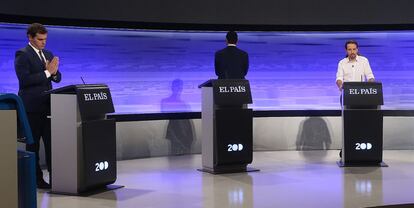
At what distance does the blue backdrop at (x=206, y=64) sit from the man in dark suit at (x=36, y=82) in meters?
1.72

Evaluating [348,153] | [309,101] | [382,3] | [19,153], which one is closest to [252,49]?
[309,101]

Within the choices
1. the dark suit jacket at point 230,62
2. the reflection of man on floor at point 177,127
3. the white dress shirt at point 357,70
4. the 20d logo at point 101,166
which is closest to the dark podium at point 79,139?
the 20d logo at point 101,166

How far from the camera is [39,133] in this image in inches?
232

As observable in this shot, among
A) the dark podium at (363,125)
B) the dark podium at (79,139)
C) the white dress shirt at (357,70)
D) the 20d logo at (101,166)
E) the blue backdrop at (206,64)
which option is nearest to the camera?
the dark podium at (79,139)

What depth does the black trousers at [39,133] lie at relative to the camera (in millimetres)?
5820

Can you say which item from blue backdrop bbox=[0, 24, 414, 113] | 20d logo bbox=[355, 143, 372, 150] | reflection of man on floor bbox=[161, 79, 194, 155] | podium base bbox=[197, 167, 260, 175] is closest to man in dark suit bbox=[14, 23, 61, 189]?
blue backdrop bbox=[0, 24, 414, 113]

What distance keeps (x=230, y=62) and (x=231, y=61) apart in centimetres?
2

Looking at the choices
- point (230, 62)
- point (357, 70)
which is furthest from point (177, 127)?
point (357, 70)

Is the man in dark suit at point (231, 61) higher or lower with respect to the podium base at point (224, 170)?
higher

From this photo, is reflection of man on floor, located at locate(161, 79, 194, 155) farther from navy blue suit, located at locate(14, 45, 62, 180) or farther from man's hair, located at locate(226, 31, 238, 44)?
navy blue suit, located at locate(14, 45, 62, 180)

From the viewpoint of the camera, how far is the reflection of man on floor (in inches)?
334

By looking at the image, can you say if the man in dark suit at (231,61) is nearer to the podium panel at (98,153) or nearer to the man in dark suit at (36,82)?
the podium panel at (98,153)

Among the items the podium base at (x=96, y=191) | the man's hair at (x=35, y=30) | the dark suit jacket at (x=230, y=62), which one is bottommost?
the podium base at (x=96, y=191)

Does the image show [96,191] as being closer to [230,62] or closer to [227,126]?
[227,126]
